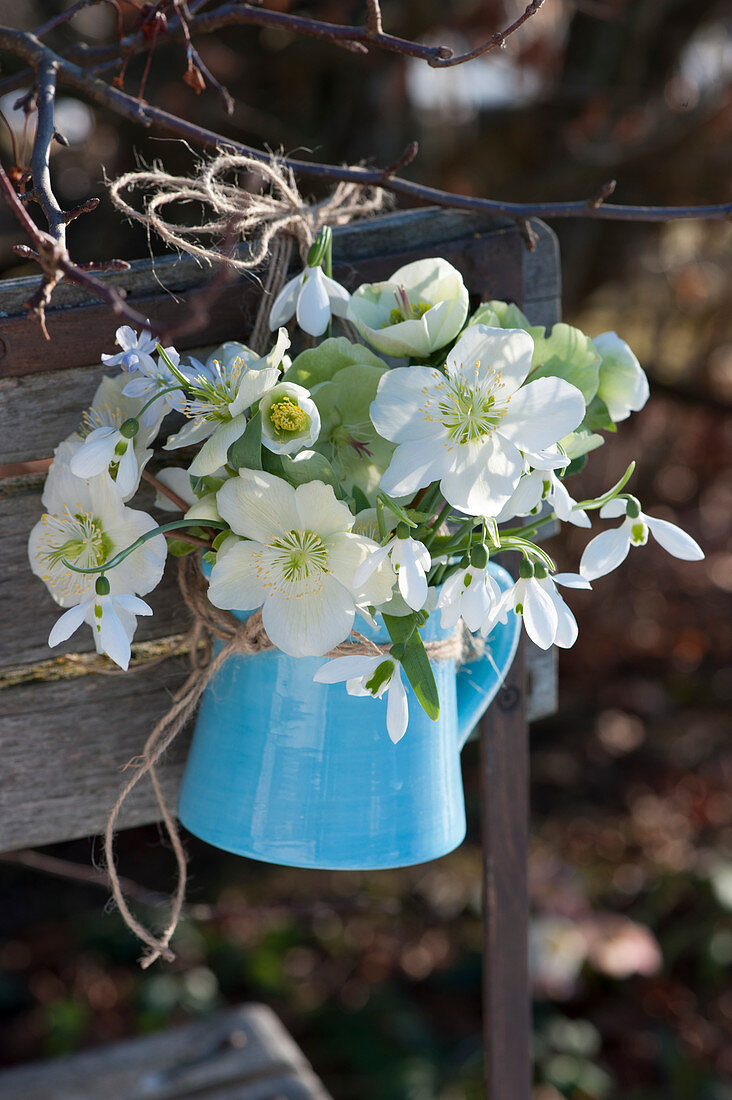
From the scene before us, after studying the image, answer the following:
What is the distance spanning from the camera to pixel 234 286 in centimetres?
83

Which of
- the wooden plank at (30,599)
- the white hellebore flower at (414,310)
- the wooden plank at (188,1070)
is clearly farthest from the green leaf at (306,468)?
the wooden plank at (188,1070)

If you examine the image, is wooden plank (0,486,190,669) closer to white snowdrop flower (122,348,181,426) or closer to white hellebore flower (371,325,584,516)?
white snowdrop flower (122,348,181,426)

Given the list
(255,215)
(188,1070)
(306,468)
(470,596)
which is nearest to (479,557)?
(470,596)

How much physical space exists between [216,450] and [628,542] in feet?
1.01

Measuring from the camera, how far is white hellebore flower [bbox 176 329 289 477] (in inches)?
25.7

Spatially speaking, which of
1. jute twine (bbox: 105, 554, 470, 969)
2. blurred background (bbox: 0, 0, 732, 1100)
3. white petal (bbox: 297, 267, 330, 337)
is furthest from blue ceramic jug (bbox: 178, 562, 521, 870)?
blurred background (bbox: 0, 0, 732, 1100)

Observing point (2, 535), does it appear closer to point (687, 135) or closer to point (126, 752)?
point (126, 752)

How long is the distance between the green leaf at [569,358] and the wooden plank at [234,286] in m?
0.18

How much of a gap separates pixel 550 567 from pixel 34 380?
1.45 feet

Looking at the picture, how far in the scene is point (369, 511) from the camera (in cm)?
70

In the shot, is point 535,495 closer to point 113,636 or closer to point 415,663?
point 415,663

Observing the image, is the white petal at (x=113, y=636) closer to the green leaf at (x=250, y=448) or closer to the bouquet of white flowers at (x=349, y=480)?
the bouquet of white flowers at (x=349, y=480)

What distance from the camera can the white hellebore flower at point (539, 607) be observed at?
0.69m

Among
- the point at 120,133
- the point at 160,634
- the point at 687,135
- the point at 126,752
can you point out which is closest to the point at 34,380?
the point at 160,634
